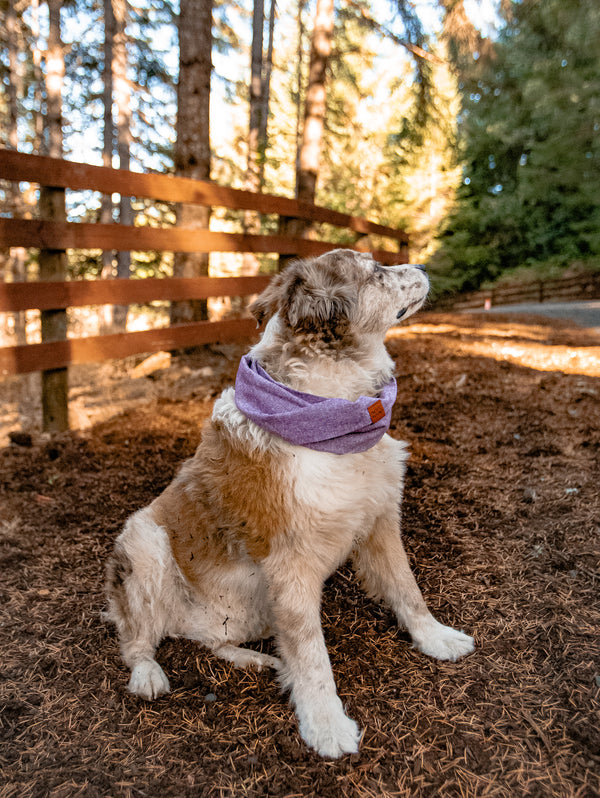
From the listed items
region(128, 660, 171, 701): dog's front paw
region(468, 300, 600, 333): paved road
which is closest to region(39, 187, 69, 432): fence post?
region(128, 660, 171, 701): dog's front paw

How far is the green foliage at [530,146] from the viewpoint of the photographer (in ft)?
35.0

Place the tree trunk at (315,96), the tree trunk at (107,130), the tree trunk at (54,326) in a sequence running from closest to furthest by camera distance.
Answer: the tree trunk at (54,326)
the tree trunk at (315,96)
the tree trunk at (107,130)

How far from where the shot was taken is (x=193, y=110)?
22.4 feet

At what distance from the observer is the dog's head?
8.02 ft

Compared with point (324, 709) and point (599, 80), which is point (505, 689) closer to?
point (324, 709)

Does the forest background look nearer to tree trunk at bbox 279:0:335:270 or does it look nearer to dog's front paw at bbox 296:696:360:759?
tree trunk at bbox 279:0:335:270

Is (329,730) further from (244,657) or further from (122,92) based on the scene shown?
(122,92)

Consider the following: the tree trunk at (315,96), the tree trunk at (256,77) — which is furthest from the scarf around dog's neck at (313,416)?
the tree trunk at (256,77)

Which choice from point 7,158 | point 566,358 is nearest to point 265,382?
point 7,158

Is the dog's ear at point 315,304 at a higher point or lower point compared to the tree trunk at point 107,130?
lower

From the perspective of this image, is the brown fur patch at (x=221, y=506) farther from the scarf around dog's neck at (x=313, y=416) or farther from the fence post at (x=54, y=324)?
the fence post at (x=54, y=324)

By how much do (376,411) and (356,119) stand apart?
18.8 m

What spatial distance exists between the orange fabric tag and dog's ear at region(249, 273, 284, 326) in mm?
647

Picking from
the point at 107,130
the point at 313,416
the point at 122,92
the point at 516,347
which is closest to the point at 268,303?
the point at 313,416
